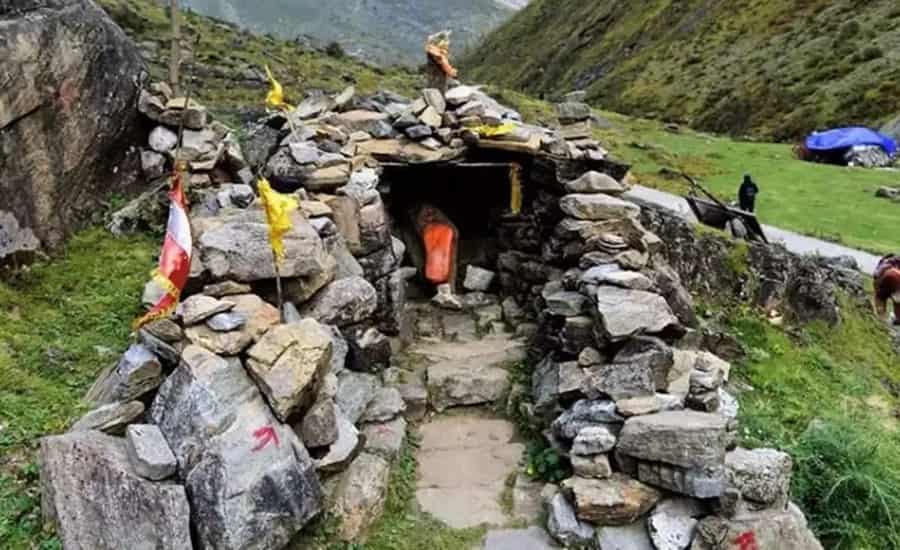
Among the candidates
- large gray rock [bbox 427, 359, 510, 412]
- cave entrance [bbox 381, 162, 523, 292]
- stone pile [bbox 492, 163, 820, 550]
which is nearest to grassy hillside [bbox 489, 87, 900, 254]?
cave entrance [bbox 381, 162, 523, 292]

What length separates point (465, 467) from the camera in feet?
31.3

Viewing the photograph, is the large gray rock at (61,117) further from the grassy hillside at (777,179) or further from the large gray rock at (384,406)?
the grassy hillside at (777,179)

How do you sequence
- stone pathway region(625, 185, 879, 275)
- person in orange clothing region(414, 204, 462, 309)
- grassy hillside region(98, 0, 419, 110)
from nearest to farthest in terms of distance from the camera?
person in orange clothing region(414, 204, 462, 309) < stone pathway region(625, 185, 879, 275) < grassy hillside region(98, 0, 419, 110)

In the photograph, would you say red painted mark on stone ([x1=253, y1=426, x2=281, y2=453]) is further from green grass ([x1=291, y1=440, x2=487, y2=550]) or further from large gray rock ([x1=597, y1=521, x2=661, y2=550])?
large gray rock ([x1=597, y1=521, x2=661, y2=550])

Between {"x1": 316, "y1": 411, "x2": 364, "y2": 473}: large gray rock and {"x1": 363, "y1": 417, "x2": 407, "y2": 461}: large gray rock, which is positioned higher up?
{"x1": 316, "y1": 411, "x2": 364, "y2": 473}: large gray rock

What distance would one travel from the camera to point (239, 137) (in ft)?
45.1

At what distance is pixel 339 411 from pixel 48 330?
3303mm

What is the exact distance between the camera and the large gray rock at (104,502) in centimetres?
608

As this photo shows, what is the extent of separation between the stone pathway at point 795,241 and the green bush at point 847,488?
8.40 m

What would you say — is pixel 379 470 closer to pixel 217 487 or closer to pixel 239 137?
pixel 217 487

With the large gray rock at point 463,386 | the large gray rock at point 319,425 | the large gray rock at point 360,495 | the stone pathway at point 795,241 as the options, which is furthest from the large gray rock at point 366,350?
the stone pathway at point 795,241

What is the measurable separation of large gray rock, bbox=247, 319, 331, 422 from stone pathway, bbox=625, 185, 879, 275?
38.4 ft

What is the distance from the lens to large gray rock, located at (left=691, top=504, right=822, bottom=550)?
7.37 metres

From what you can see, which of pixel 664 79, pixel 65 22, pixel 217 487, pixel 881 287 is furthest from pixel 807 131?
pixel 217 487
